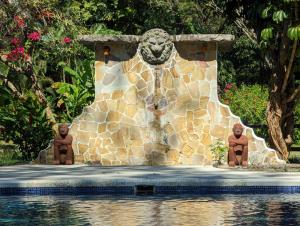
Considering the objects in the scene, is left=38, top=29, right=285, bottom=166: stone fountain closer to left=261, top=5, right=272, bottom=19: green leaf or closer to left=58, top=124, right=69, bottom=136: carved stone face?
left=58, top=124, right=69, bottom=136: carved stone face

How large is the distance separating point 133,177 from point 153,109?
11.5 feet

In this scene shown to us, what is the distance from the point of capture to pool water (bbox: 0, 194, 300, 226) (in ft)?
32.0

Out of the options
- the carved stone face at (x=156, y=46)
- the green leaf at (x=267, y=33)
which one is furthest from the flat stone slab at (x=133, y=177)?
the green leaf at (x=267, y=33)

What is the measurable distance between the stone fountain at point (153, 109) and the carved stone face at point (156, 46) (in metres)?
0.02

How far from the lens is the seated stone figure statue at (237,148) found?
16500 mm

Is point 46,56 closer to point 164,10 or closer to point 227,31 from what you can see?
point 164,10

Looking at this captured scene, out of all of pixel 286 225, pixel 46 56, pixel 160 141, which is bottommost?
pixel 286 225

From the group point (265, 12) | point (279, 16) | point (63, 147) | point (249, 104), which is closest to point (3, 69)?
point (63, 147)

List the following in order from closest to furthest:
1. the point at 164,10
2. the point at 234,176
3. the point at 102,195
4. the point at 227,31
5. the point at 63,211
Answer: the point at 63,211 < the point at 102,195 < the point at 234,176 < the point at 164,10 < the point at 227,31

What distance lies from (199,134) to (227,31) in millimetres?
17202

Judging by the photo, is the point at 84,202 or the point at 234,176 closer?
the point at 84,202

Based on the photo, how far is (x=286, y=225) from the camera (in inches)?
368

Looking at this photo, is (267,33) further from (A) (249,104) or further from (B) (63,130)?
(A) (249,104)

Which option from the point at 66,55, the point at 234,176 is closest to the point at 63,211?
the point at 234,176
